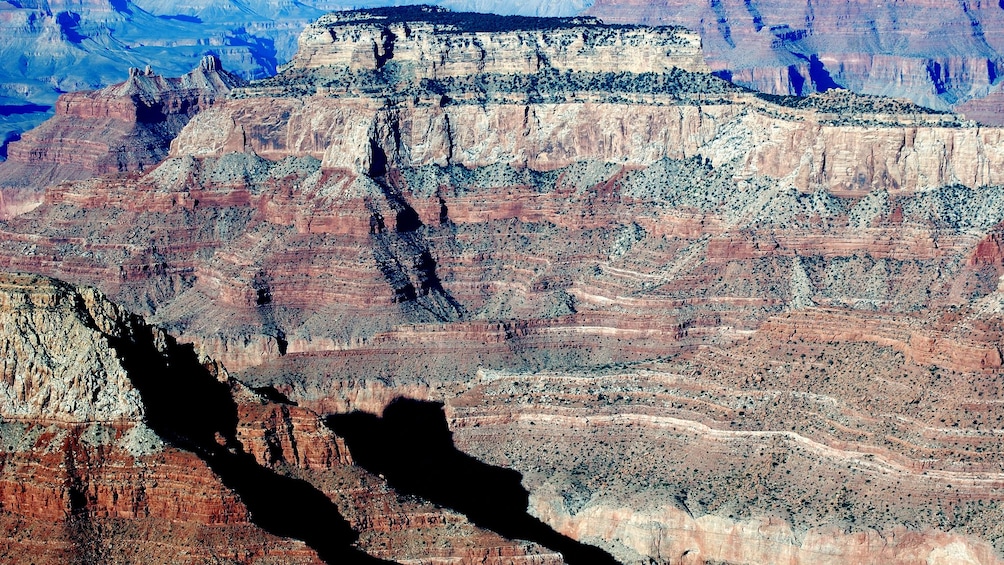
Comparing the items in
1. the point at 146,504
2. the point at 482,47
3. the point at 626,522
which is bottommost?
the point at 626,522

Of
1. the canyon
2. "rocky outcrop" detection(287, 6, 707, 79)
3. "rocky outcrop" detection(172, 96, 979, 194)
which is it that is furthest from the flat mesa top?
"rocky outcrop" detection(172, 96, 979, 194)

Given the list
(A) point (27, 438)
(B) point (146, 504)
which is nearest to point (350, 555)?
(B) point (146, 504)

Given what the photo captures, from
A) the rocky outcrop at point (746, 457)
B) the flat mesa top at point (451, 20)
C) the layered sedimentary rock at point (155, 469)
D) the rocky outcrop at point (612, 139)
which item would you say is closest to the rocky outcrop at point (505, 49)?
the flat mesa top at point (451, 20)

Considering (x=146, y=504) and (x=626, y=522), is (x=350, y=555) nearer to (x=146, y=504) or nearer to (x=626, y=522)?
(x=146, y=504)

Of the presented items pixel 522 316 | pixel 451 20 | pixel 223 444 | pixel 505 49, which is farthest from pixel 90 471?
pixel 451 20

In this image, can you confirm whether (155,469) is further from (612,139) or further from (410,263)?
(612,139)
